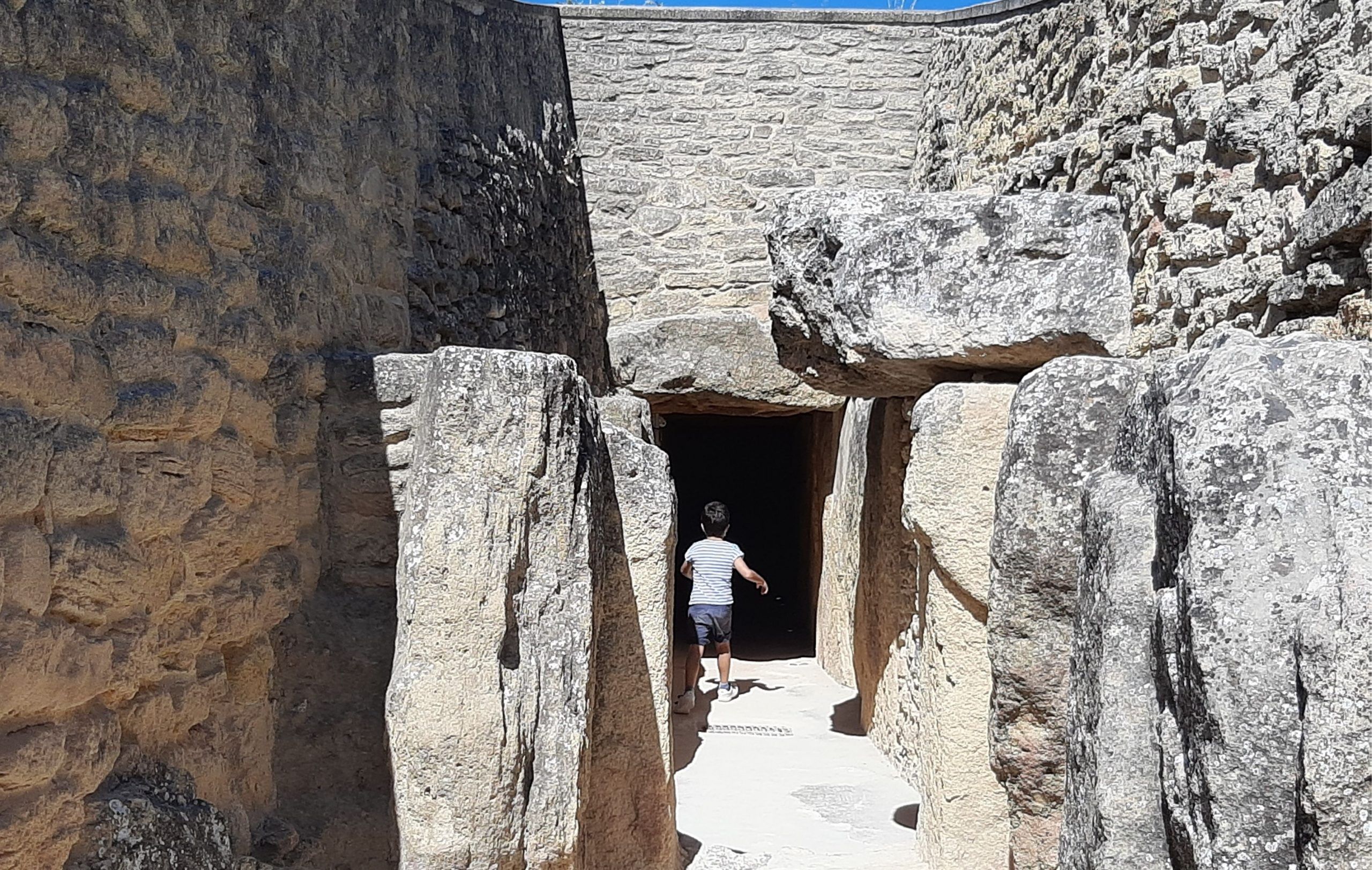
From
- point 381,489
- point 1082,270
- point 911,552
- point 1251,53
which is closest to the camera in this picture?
point 381,489

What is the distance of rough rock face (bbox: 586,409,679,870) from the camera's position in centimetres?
334

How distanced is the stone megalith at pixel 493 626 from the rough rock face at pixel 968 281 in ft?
5.92

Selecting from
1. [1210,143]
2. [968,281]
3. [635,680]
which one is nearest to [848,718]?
[968,281]

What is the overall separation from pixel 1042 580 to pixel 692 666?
409 cm

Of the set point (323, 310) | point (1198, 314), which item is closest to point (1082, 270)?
point (1198, 314)

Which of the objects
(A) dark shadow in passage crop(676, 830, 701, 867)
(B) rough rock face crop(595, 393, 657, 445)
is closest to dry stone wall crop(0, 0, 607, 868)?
(B) rough rock face crop(595, 393, 657, 445)

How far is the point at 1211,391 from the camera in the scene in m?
1.88

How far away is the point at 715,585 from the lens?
23.0 feet

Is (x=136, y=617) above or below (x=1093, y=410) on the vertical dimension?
below

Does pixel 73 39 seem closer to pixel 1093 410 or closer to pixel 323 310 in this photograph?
pixel 323 310

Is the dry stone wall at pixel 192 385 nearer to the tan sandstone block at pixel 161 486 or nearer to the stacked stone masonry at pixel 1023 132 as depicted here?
the tan sandstone block at pixel 161 486

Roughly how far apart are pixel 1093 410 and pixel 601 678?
1441mm

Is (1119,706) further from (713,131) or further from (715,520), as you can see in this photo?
(713,131)

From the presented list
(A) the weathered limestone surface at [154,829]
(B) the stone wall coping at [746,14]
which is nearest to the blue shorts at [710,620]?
(B) the stone wall coping at [746,14]
